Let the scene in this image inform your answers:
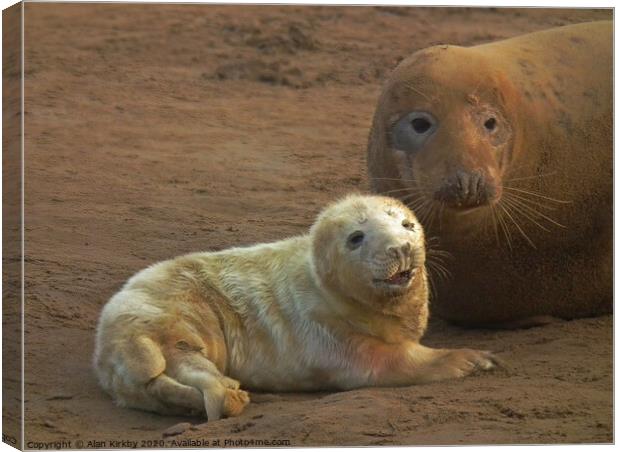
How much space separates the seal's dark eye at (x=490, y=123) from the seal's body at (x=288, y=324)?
2.29 feet

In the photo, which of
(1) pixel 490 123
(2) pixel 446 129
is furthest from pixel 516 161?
(2) pixel 446 129

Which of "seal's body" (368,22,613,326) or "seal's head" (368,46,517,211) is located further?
"seal's body" (368,22,613,326)

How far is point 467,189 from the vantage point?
282 inches

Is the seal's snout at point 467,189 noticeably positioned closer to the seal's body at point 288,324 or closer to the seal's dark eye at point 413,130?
the seal's body at point 288,324

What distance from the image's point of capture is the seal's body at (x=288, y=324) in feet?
22.7

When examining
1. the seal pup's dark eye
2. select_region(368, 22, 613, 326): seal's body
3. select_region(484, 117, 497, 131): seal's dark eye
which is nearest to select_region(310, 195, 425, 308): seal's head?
the seal pup's dark eye

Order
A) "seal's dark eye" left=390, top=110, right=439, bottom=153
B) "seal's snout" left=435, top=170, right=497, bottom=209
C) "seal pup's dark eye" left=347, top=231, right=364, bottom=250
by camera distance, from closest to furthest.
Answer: "seal pup's dark eye" left=347, top=231, right=364, bottom=250, "seal's snout" left=435, top=170, right=497, bottom=209, "seal's dark eye" left=390, top=110, right=439, bottom=153

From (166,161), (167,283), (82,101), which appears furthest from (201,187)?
(167,283)

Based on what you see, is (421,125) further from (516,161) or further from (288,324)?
(288,324)

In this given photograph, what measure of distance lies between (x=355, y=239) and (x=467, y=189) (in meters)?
0.58

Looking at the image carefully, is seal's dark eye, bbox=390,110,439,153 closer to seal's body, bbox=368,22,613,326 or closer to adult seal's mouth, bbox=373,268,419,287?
seal's body, bbox=368,22,613,326

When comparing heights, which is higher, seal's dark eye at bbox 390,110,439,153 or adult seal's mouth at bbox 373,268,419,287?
Result: seal's dark eye at bbox 390,110,439,153

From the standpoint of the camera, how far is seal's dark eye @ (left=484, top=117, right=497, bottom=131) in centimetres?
754

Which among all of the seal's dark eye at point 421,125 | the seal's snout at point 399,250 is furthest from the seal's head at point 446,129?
the seal's snout at point 399,250
